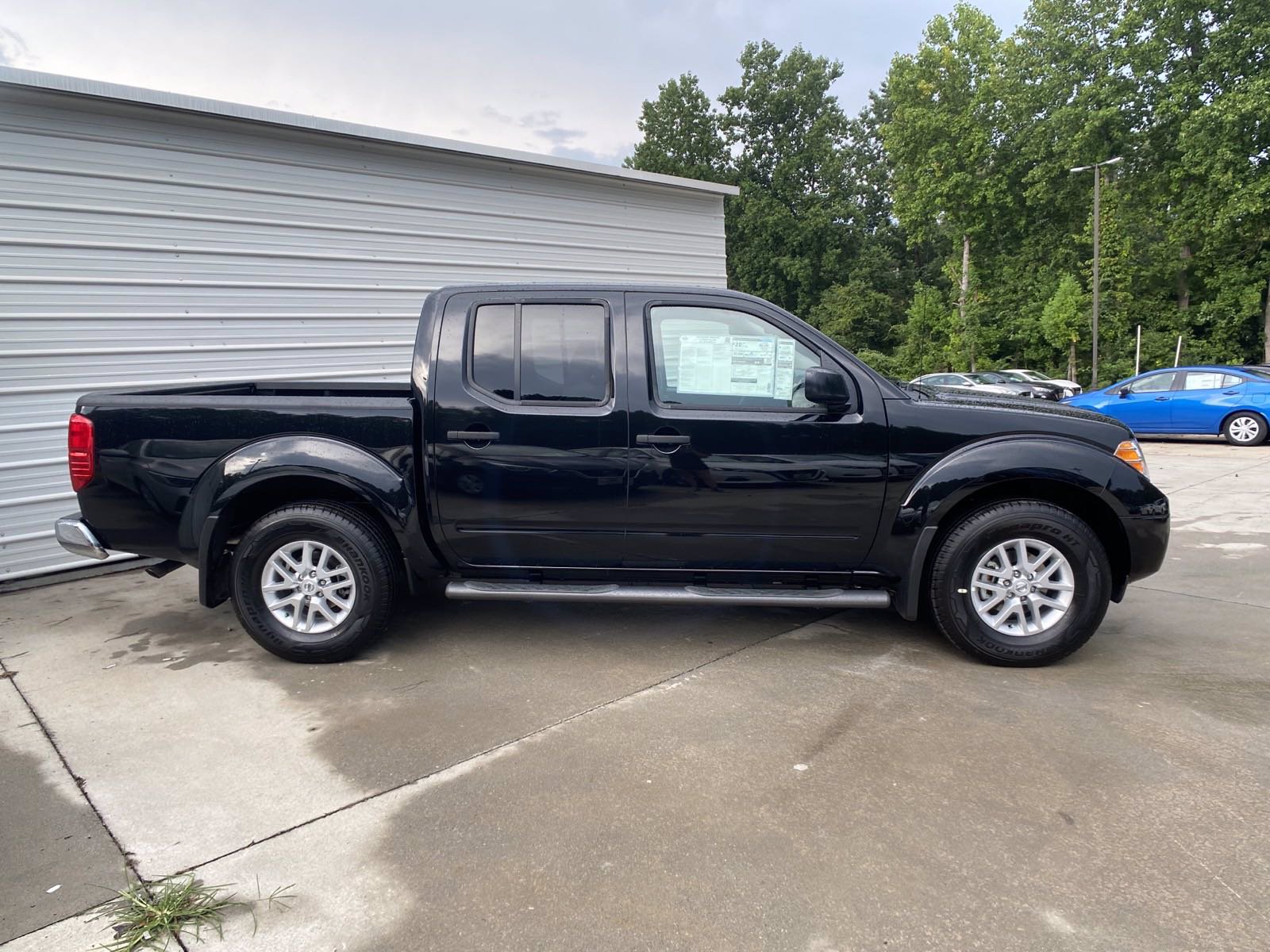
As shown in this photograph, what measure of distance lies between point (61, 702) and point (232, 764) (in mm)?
1285

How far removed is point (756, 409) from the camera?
3.77m

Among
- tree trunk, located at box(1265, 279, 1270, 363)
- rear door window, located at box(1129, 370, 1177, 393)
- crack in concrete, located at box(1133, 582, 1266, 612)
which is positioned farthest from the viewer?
tree trunk, located at box(1265, 279, 1270, 363)

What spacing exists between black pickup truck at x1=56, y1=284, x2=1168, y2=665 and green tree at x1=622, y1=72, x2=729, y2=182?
4869 cm

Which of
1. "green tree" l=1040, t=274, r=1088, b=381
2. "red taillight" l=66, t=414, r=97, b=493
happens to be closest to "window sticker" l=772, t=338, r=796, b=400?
"red taillight" l=66, t=414, r=97, b=493

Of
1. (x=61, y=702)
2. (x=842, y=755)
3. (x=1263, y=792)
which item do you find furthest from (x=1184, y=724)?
(x=61, y=702)

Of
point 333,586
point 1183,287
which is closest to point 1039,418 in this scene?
point 333,586

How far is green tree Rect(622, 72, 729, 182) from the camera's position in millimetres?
48844

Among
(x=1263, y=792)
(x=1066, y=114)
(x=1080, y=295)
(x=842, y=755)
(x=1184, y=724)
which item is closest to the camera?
(x=1263, y=792)

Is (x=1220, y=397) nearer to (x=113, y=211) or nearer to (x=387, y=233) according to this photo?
(x=387, y=233)

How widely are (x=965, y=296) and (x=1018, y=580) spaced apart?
3555cm

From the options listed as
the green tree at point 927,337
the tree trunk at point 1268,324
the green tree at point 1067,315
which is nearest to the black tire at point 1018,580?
the green tree at point 1067,315

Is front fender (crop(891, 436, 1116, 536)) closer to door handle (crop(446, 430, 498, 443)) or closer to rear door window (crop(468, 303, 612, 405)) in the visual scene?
rear door window (crop(468, 303, 612, 405))

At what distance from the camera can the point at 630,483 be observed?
3.79 m

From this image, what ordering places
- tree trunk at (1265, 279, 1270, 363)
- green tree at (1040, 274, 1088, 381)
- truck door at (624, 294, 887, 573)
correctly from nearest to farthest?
truck door at (624, 294, 887, 573), tree trunk at (1265, 279, 1270, 363), green tree at (1040, 274, 1088, 381)
